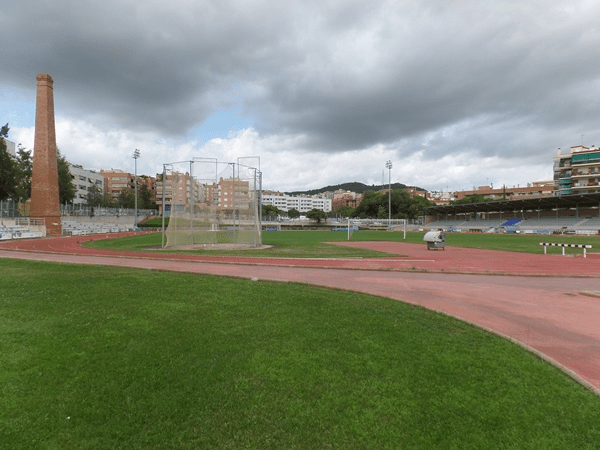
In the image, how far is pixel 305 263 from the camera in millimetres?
14750

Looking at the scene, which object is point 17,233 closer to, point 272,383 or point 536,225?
point 272,383

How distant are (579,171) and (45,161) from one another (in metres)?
104

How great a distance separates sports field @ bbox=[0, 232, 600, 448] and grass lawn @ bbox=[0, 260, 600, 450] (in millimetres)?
16

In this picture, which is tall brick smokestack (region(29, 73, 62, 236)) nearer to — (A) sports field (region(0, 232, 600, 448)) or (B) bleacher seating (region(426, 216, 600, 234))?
(A) sports field (region(0, 232, 600, 448))

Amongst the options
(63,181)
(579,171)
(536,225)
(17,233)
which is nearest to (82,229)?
(17,233)

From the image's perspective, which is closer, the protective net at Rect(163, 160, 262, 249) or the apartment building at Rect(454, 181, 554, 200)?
the protective net at Rect(163, 160, 262, 249)

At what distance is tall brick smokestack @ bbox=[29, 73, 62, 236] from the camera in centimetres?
3491

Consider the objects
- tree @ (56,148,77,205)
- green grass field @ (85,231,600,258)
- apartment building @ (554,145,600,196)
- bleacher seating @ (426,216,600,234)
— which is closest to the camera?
green grass field @ (85,231,600,258)

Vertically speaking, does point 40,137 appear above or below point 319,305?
above

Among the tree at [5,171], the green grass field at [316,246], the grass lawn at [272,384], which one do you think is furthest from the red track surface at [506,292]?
the tree at [5,171]

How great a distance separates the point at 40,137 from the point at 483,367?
4474 cm

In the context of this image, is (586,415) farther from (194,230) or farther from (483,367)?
(194,230)

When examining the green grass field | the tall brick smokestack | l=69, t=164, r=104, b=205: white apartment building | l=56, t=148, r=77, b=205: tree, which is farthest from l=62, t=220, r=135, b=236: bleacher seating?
l=69, t=164, r=104, b=205: white apartment building

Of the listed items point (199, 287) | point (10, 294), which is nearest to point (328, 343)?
point (199, 287)
